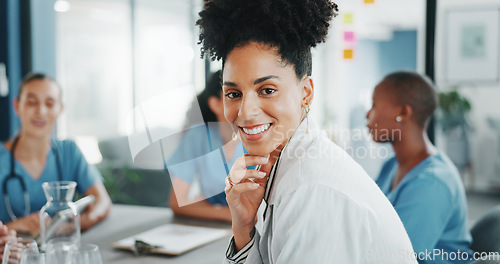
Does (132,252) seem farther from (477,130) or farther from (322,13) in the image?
(477,130)

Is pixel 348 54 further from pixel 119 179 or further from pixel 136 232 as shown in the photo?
pixel 136 232

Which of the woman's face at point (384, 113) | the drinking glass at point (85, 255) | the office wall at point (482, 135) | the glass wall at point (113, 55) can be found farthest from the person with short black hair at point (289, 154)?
the office wall at point (482, 135)

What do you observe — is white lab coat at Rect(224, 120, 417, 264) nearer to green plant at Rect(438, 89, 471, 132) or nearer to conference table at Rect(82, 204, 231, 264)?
conference table at Rect(82, 204, 231, 264)

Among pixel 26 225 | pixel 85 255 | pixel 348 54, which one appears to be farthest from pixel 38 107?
pixel 348 54

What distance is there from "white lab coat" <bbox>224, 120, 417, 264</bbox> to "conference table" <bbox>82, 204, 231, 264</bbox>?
50cm

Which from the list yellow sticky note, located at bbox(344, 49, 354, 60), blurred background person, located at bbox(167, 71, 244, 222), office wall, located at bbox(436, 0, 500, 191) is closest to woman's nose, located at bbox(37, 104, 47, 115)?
blurred background person, located at bbox(167, 71, 244, 222)

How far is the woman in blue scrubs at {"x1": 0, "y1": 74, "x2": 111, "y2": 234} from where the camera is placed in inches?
74.3

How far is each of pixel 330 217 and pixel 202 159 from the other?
73 cm

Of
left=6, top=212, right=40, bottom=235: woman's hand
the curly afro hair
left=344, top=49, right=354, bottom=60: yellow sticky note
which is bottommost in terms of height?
left=6, top=212, right=40, bottom=235: woman's hand

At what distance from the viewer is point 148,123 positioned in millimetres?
1175

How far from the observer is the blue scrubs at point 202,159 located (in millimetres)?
1202

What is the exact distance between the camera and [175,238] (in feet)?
4.86

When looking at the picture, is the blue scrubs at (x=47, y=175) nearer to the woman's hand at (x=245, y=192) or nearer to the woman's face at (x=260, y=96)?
the woman's hand at (x=245, y=192)

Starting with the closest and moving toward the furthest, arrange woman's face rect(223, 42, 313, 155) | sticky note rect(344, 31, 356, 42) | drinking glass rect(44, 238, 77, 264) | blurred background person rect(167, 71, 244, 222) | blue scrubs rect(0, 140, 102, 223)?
woman's face rect(223, 42, 313, 155)
drinking glass rect(44, 238, 77, 264)
blurred background person rect(167, 71, 244, 222)
blue scrubs rect(0, 140, 102, 223)
sticky note rect(344, 31, 356, 42)
